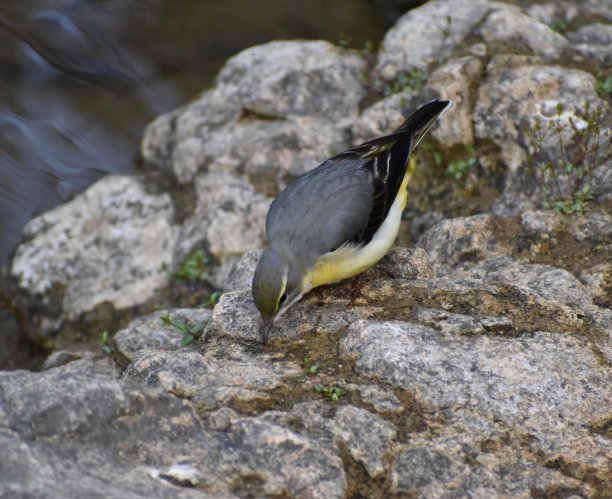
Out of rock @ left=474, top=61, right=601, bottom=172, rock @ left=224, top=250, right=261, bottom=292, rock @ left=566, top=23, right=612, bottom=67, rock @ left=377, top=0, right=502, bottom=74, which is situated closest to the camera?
rock @ left=224, top=250, right=261, bottom=292

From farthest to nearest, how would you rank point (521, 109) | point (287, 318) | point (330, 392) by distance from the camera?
point (521, 109) < point (287, 318) < point (330, 392)

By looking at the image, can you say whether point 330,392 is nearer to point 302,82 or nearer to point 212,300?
point 212,300

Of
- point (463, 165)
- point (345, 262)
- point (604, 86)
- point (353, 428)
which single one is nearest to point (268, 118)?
point (463, 165)

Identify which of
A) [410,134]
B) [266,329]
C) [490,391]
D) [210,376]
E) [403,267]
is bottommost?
[490,391]

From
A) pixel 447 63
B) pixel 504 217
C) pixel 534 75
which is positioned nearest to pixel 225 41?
pixel 447 63

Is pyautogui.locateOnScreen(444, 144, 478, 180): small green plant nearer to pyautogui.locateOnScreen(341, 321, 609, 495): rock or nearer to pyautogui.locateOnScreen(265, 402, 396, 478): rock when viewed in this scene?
pyautogui.locateOnScreen(341, 321, 609, 495): rock

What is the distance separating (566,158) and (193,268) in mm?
3695

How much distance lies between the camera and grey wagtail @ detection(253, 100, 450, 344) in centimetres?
556

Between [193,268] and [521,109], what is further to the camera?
[193,268]

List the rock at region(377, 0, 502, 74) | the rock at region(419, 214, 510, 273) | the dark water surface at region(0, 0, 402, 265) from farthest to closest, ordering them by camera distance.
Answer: the dark water surface at region(0, 0, 402, 265) < the rock at region(377, 0, 502, 74) < the rock at region(419, 214, 510, 273)

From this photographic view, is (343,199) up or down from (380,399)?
up

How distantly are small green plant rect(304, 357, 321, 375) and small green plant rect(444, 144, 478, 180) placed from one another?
356cm

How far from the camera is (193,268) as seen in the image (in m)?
8.45

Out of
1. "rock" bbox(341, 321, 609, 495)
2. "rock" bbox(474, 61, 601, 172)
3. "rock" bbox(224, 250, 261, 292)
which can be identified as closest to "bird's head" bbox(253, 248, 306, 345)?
"rock" bbox(341, 321, 609, 495)
